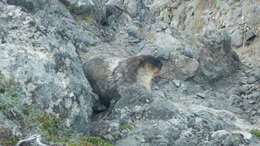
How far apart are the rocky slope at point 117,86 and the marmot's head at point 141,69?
0.40 metres

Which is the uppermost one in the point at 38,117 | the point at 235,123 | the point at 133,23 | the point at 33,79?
the point at 133,23

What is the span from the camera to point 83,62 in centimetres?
1681

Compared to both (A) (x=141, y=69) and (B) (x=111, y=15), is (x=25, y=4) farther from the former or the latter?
(A) (x=141, y=69)

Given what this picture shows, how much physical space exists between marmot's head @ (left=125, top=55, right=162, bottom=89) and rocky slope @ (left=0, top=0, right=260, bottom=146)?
0.40 metres

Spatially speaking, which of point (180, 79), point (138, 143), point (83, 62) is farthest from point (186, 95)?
point (138, 143)

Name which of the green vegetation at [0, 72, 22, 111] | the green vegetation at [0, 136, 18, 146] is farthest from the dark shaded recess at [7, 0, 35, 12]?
the green vegetation at [0, 136, 18, 146]

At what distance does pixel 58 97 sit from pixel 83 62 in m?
3.60

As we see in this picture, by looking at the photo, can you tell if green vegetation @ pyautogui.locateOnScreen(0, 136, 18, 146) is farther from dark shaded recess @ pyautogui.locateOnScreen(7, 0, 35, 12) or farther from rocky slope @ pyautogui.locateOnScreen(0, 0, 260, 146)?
dark shaded recess @ pyautogui.locateOnScreen(7, 0, 35, 12)

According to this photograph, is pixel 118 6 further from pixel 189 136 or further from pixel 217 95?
pixel 189 136

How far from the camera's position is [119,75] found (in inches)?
611

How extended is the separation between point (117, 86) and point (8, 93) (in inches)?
151

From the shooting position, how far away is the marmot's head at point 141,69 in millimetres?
15413

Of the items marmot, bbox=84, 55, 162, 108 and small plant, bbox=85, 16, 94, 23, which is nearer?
marmot, bbox=84, 55, 162, 108

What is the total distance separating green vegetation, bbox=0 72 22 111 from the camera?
1222 cm
